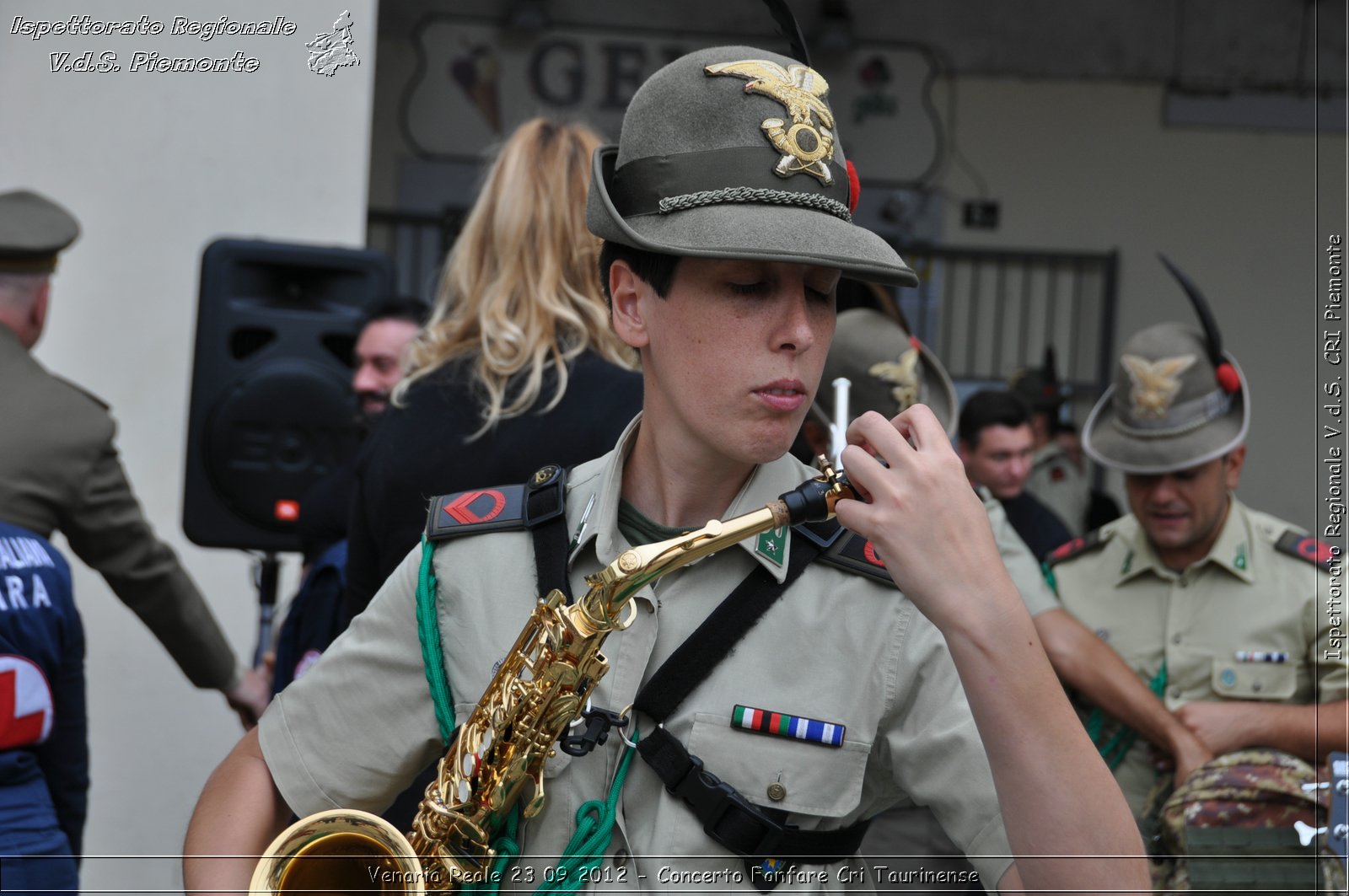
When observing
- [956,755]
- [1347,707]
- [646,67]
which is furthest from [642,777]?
[646,67]

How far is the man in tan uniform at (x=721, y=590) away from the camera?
1.48 metres

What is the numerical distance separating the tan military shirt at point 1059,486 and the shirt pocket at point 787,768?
4.93 meters

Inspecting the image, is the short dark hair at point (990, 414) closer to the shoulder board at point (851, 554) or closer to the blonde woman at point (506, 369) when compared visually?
the blonde woman at point (506, 369)

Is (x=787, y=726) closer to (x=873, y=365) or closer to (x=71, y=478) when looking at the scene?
(x=873, y=365)

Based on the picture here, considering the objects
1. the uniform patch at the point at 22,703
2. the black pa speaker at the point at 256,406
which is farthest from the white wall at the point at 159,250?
the uniform patch at the point at 22,703

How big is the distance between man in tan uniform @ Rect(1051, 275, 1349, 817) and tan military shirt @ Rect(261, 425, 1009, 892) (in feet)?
5.80

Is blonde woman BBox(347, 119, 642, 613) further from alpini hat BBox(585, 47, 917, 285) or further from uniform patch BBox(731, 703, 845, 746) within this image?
uniform patch BBox(731, 703, 845, 746)

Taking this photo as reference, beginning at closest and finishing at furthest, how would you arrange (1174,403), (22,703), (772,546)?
(772,546) < (22,703) < (1174,403)

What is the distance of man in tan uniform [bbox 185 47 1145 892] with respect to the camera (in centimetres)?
148

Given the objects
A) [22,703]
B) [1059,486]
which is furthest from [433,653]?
[1059,486]

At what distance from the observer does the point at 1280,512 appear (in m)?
7.59

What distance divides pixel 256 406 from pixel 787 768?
2.63 meters

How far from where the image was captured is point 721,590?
1617mm

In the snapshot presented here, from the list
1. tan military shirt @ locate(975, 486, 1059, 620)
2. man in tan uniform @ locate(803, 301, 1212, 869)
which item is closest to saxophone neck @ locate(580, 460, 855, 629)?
man in tan uniform @ locate(803, 301, 1212, 869)
